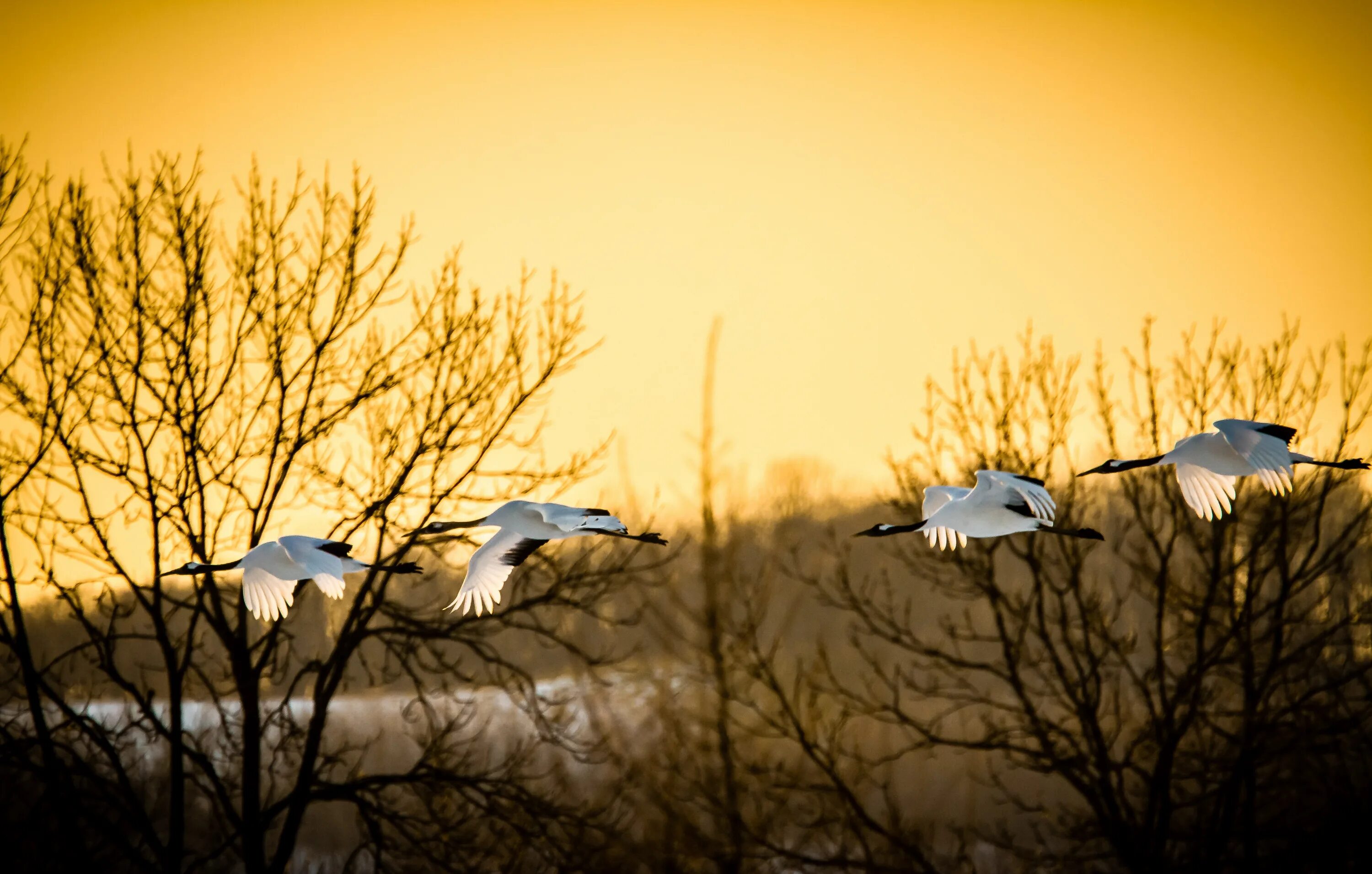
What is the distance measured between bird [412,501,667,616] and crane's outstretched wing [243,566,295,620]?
1094mm

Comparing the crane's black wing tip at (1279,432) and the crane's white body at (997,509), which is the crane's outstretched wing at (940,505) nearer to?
the crane's white body at (997,509)

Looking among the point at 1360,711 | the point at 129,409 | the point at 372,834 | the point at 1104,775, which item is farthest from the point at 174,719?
the point at 1360,711

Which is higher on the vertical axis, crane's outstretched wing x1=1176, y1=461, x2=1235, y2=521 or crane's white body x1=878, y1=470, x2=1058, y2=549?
crane's outstretched wing x1=1176, y1=461, x2=1235, y2=521

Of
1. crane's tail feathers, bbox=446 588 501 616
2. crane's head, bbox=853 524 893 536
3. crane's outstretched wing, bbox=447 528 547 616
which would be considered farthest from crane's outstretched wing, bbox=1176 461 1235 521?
crane's tail feathers, bbox=446 588 501 616

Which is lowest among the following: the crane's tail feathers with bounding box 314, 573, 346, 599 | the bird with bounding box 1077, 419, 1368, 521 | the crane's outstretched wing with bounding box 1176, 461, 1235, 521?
the crane's tail feathers with bounding box 314, 573, 346, 599

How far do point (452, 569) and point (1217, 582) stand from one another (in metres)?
8.45

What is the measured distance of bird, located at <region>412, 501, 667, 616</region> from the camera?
6.46 m

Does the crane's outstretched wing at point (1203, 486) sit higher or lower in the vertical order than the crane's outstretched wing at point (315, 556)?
higher

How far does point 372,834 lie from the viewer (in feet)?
35.8

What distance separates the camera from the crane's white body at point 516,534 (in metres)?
6.52

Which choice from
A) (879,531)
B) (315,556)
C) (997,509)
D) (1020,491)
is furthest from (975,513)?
(315,556)

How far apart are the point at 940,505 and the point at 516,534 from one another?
2747 mm

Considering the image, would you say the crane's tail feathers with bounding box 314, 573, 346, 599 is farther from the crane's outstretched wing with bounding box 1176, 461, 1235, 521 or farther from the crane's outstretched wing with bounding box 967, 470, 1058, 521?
the crane's outstretched wing with bounding box 1176, 461, 1235, 521

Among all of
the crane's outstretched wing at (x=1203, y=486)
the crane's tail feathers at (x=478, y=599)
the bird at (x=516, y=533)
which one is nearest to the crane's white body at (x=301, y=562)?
the bird at (x=516, y=533)
